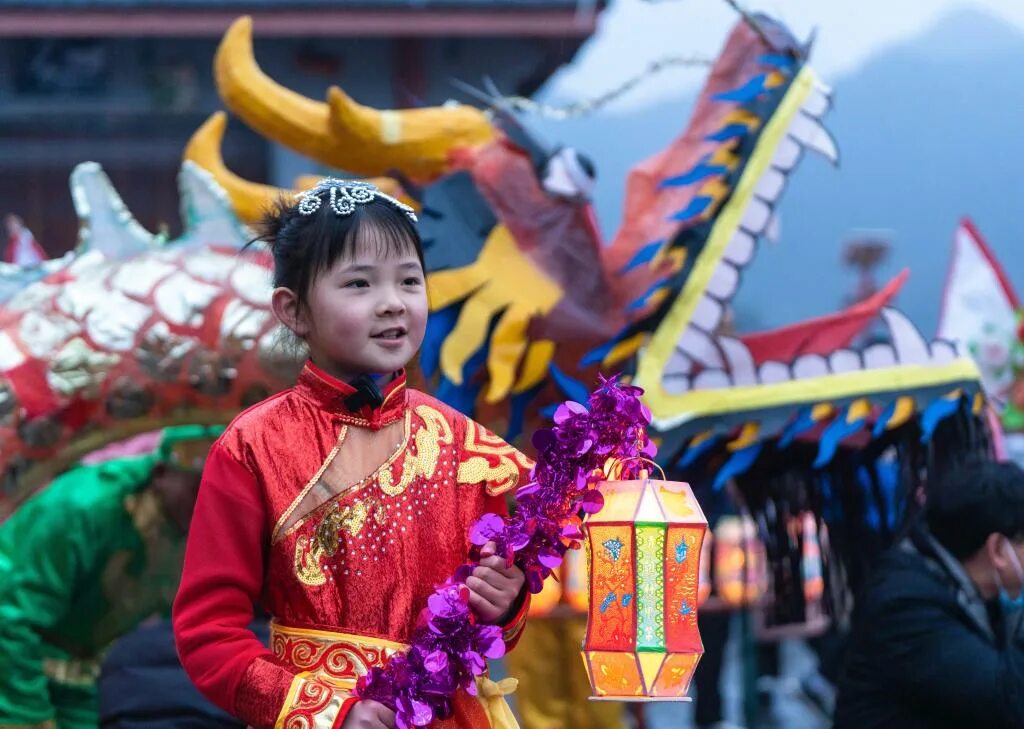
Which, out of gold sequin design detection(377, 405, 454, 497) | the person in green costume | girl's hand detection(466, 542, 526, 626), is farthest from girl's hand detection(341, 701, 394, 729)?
the person in green costume

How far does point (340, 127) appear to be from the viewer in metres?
3.51

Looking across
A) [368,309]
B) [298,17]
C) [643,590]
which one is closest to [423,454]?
[368,309]

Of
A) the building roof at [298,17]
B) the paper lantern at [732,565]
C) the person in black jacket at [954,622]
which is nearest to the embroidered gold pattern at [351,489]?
the person in black jacket at [954,622]

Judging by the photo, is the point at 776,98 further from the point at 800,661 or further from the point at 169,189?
the point at 169,189

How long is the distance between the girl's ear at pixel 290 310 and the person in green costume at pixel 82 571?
4.31 ft

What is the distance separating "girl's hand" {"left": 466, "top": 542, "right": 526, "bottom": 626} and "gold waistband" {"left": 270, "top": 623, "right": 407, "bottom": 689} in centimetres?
12

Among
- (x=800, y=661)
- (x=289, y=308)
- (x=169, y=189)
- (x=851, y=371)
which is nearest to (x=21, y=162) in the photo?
(x=169, y=189)

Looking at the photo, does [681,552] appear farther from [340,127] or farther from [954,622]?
[340,127]

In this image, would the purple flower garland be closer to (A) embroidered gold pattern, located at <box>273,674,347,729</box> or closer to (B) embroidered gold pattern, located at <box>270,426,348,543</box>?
(A) embroidered gold pattern, located at <box>273,674,347,729</box>

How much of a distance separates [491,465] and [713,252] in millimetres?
1795

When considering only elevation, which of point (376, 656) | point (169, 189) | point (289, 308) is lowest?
point (376, 656)

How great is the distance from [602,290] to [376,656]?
2.05 meters

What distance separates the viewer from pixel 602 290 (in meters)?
3.63

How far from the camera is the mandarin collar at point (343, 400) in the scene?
1750 millimetres
